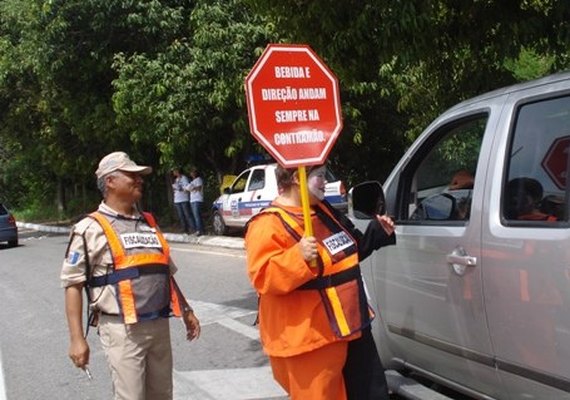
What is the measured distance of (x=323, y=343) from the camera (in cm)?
302

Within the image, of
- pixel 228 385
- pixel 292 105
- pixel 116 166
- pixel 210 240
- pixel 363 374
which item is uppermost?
pixel 292 105

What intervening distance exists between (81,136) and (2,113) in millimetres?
4950

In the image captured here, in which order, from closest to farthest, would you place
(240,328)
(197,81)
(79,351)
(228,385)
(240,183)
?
(79,351)
(228,385)
(240,328)
(197,81)
(240,183)

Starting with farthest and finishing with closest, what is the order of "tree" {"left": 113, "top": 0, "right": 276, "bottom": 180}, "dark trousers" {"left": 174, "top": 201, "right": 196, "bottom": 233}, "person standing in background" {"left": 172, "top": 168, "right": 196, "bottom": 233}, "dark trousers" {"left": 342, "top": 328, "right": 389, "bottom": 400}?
"dark trousers" {"left": 174, "top": 201, "right": 196, "bottom": 233} → "person standing in background" {"left": 172, "top": 168, "right": 196, "bottom": 233} → "tree" {"left": 113, "top": 0, "right": 276, "bottom": 180} → "dark trousers" {"left": 342, "top": 328, "right": 389, "bottom": 400}

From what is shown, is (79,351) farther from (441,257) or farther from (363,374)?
(441,257)

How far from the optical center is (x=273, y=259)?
116 inches

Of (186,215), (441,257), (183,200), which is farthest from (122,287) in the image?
(186,215)

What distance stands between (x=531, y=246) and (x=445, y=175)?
112 cm

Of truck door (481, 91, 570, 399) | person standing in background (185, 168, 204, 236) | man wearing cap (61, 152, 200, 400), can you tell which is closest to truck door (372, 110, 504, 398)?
truck door (481, 91, 570, 399)

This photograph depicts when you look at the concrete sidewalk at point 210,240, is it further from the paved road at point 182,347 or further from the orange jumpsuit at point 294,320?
the orange jumpsuit at point 294,320

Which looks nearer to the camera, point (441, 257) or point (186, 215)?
point (441, 257)

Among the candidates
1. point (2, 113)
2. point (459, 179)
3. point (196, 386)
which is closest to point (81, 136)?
point (2, 113)

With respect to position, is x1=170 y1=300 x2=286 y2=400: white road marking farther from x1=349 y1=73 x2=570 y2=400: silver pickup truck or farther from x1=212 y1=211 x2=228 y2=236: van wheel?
x1=212 y1=211 x2=228 y2=236: van wheel

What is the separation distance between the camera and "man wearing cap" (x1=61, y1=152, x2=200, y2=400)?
3535mm
